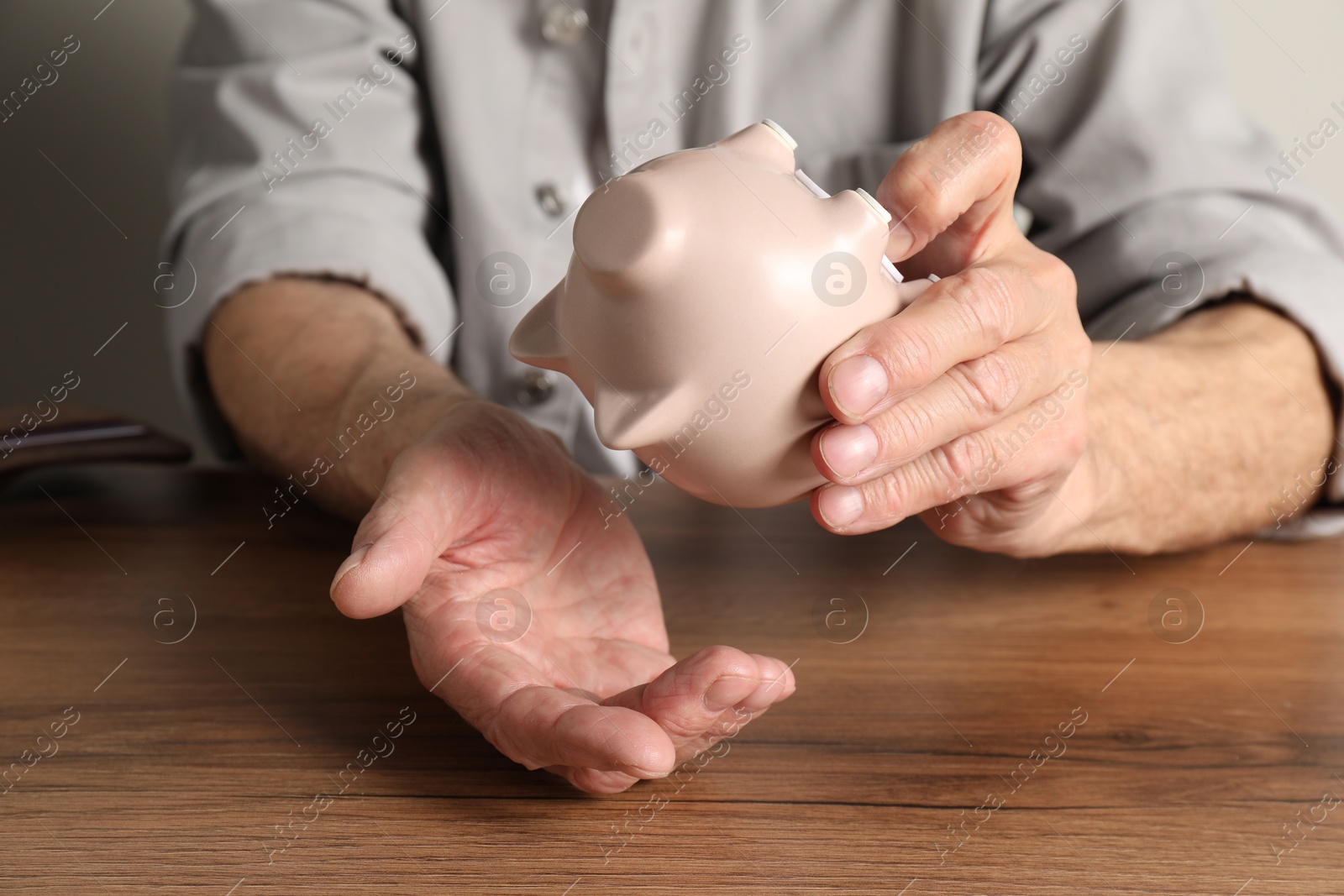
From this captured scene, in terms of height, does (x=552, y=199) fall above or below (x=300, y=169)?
below

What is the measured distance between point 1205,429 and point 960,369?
0.45m

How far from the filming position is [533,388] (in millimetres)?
1183

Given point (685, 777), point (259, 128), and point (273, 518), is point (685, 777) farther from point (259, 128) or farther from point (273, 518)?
point (259, 128)

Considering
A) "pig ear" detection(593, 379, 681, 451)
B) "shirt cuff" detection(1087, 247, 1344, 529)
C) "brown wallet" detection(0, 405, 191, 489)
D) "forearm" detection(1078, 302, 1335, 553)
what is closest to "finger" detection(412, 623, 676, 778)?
"pig ear" detection(593, 379, 681, 451)

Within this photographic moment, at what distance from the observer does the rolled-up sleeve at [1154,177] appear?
0.96 m

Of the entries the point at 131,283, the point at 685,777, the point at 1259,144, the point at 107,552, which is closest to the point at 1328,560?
the point at 1259,144

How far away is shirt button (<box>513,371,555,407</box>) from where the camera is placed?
1.17 metres

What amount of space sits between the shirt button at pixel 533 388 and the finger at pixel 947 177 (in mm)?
644

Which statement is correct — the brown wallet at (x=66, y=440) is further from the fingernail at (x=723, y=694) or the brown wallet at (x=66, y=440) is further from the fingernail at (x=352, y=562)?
the fingernail at (x=723, y=694)

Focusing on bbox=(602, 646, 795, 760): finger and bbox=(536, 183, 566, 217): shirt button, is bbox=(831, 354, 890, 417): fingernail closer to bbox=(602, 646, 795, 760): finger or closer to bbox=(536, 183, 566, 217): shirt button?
bbox=(602, 646, 795, 760): finger

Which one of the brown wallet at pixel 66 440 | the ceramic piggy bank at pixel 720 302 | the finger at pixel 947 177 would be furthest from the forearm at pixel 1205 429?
the brown wallet at pixel 66 440

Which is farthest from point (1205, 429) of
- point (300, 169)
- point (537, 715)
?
point (300, 169)

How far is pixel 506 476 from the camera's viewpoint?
63 centimetres

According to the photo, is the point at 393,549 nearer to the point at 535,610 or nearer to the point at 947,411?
the point at 535,610
